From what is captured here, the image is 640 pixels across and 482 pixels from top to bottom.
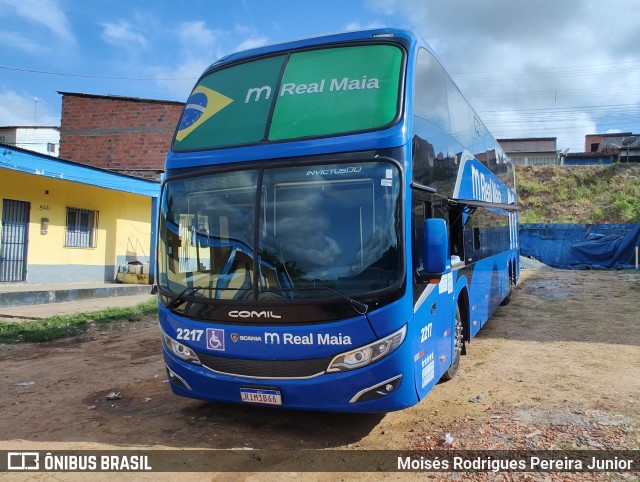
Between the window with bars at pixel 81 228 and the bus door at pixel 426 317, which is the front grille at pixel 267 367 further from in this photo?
the window with bars at pixel 81 228

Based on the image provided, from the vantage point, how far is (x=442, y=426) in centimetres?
454

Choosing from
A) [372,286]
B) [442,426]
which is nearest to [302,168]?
[372,286]

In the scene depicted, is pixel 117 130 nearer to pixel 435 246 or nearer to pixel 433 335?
pixel 433 335

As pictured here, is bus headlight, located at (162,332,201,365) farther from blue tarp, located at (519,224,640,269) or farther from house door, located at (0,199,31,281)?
blue tarp, located at (519,224,640,269)

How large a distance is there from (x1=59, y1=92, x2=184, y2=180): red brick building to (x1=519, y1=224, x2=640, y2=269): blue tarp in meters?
20.0

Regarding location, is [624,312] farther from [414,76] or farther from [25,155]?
[25,155]

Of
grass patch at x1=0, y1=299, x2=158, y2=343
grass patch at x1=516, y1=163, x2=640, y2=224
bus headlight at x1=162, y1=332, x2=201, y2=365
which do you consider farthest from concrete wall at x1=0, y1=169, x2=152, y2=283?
grass patch at x1=516, y1=163, x2=640, y2=224

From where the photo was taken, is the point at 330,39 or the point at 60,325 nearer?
the point at 330,39

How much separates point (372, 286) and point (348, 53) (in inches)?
89.0

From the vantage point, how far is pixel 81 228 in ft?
52.8

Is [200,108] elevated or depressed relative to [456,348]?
elevated

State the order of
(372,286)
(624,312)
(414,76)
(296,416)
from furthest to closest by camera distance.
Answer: (624,312)
(296,416)
(414,76)
(372,286)

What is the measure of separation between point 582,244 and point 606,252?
120 cm

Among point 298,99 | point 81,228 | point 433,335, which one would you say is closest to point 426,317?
point 433,335
